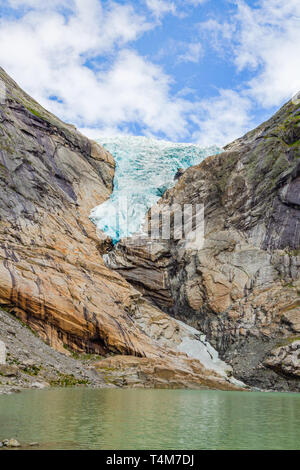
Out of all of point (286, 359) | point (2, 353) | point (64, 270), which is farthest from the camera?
point (64, 270)

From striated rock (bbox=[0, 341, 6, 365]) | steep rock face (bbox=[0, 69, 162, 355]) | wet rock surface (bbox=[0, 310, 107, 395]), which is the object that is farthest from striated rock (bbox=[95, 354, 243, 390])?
striated rock (bbox=[0, 341, 6, 365])

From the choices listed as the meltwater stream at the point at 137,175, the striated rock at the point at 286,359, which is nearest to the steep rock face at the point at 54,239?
the meltwater stream at the point at 137,175

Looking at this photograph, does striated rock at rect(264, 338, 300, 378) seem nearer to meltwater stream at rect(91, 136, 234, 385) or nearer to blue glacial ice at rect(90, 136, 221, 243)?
meltwater stream at rect(91, 136, 234, 385)

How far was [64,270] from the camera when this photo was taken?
4447 cm

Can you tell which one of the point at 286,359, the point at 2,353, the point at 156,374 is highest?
the point at 286,359

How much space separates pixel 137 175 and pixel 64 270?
36792mm

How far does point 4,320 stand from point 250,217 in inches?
1398

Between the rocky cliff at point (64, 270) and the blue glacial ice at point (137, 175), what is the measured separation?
3352 mm

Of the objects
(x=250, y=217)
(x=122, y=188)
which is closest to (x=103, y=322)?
(x=250, y=217)

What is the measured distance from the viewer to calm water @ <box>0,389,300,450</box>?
37.8 ft

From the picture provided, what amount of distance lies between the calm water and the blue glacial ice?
4641cm

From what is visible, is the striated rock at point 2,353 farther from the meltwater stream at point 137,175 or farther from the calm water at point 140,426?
the meltwater stream at point 137,175

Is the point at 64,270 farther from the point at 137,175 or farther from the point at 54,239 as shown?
the point at 137,175

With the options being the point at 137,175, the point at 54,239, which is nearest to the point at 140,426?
the point at 54,239
